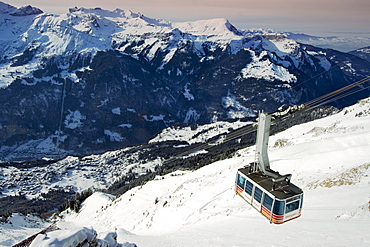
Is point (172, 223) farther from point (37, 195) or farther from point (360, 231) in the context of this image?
point (37, 195)

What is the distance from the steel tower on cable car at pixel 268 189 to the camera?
1883 centimetres

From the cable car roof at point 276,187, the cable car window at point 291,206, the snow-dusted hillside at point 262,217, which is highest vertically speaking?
the cable car roof at point 276,187

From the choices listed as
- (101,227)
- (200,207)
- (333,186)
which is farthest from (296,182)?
(101,227)

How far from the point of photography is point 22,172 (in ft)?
612

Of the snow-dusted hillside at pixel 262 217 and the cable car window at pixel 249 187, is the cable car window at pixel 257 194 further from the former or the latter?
the snow-dusted hillside at pixel 262 217

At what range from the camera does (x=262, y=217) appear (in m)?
28.8

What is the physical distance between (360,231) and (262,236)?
7.19m

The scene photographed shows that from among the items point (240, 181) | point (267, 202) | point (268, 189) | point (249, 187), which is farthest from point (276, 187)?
point (240, 181)

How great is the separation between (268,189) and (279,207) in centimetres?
134

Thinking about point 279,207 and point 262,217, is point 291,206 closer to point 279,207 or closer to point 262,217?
point 279,207

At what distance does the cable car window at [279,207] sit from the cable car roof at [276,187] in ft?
1.18

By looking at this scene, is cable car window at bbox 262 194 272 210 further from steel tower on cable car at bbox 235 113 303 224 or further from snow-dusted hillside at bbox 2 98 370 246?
snow-dusted hillside at bbox 2 98 370 246

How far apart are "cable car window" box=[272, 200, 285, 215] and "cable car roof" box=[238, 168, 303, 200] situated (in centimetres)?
36

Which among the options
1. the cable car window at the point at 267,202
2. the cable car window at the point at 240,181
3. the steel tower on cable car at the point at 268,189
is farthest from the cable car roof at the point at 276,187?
the cable car window at the point at 240,181
